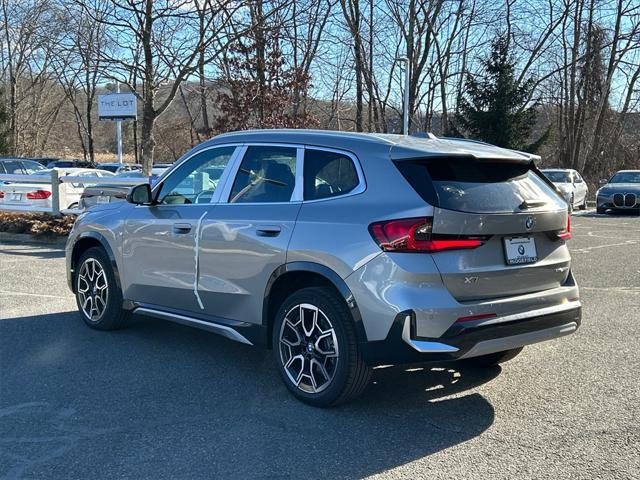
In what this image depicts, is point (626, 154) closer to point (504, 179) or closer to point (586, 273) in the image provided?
point (586, 273)

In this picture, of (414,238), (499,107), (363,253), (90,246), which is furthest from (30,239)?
(499,107)

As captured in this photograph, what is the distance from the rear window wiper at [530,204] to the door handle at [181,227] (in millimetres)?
2544

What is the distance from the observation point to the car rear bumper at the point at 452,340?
3840mm

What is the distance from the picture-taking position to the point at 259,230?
4.65 meters

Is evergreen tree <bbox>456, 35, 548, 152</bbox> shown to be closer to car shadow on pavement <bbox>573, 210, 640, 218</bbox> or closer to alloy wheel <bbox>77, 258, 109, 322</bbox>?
car shadow on pavement <bbox>573, 210, 640, 218</bbox>

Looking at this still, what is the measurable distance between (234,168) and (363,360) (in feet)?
6.32

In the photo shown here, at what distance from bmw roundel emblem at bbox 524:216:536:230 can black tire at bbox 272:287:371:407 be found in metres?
1.26

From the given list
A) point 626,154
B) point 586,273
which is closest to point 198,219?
point 586,273

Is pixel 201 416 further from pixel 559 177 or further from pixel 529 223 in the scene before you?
pixel 559 177

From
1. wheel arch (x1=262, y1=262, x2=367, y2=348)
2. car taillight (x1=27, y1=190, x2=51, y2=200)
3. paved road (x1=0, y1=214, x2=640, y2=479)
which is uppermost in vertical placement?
car taillight (x1=27, y1=190, x2=51, y2=200)

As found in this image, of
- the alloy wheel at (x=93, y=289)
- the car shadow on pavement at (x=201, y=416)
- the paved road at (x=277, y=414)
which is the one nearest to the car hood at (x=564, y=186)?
the paved road at (x=277, y=414)

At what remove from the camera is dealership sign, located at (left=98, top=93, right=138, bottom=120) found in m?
25.4

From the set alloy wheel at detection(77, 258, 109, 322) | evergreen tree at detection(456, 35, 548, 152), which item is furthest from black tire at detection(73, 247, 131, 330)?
evergreen tree at detection(456, 35, 548, 152)

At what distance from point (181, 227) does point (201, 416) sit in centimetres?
168
